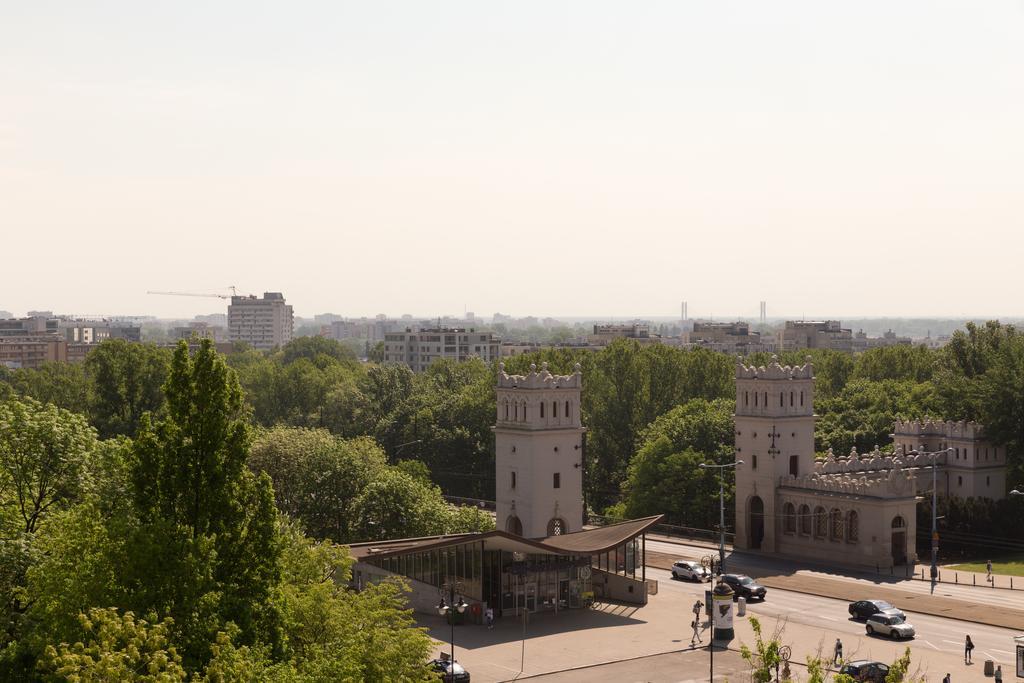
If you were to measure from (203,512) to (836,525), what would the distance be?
51.9m

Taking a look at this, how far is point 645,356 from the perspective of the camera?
12850 centimetres

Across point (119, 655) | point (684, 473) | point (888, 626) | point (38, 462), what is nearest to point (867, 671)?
point (888, 626)

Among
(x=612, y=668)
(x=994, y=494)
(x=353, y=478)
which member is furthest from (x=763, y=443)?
(x=612, y=668)

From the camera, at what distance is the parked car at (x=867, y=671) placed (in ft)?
168

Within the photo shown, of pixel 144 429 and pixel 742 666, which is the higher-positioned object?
pixel 144 429

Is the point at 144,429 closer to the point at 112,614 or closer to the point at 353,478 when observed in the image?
the point at 112,614

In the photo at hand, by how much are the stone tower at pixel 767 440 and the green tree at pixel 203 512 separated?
164 ft

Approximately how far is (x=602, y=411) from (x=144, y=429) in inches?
Result: 3309

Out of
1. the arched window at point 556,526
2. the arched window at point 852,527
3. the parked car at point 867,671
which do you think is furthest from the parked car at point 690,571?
the parked car at point 867,671

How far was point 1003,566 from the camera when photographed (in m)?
82.5

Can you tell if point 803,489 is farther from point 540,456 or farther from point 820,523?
point 540,456

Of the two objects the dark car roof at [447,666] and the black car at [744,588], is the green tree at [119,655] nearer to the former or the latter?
the dark car roof at [447,666]

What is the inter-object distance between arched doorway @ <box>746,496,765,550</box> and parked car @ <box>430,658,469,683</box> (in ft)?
129

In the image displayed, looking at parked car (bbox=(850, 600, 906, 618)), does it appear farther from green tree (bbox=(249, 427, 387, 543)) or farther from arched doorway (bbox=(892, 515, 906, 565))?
green tree (bbox=(249, 427, 387, 543))
